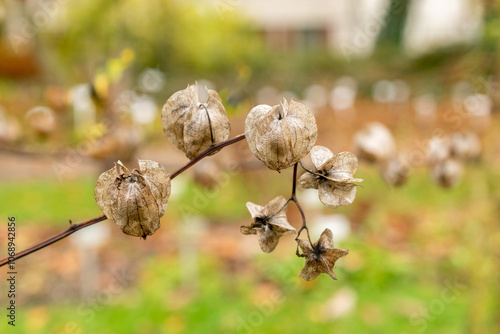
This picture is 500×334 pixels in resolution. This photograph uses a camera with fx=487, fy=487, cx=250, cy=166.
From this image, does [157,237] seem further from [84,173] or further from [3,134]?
[3,134]

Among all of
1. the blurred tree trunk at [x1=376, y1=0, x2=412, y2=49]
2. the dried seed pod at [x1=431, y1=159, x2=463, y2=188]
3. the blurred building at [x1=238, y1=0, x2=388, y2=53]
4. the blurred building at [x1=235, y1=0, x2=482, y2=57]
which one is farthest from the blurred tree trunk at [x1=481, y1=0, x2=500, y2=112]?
the blurred building at [x1=238, y1=0, x2=388, y2=53]

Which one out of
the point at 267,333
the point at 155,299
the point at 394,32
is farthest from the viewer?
the point at 394,32

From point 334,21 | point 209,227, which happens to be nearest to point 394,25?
point 334,21

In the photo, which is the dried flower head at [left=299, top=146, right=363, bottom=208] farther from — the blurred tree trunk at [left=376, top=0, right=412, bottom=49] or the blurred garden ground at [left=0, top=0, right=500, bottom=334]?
the blurred tree trunk at [left=376, top=0, right=412, bottom=49]

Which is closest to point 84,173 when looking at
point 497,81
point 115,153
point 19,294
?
point 19,294

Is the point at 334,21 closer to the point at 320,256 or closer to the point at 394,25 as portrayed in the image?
the point at 394,25

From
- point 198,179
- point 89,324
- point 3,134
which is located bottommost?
point 198,179
